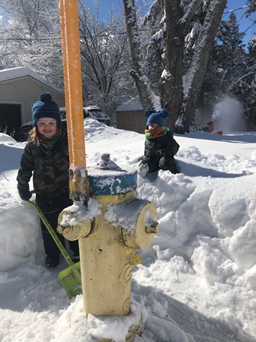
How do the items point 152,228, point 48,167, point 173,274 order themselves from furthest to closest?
point 48,167 < point 173,274 < point 152,228

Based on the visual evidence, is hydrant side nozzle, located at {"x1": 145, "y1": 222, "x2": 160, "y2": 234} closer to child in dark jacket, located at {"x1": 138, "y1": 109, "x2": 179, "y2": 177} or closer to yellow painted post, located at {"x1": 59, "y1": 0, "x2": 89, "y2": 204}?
yellow painted post, located at {"x1": 59, "y1": 0, "x2": 89, "y2": 204}

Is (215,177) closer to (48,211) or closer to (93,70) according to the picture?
(48,211)

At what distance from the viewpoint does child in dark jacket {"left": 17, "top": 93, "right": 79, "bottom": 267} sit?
2391mm

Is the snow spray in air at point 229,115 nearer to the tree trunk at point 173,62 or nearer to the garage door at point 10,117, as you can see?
the garage door at point 10,117

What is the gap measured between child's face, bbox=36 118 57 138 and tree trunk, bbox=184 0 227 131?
564 centimetres

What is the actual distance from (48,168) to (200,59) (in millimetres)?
6185

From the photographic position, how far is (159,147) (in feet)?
11.3

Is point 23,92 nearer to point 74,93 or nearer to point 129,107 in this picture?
point 129,107

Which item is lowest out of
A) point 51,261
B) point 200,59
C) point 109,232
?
point 51,261

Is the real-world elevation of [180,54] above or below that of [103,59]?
below

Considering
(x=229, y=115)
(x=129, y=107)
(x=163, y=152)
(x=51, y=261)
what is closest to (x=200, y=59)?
(x=163, y=152)

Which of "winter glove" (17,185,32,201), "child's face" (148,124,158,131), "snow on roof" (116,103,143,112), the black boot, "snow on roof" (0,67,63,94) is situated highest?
"snow on roof" (0,67,63,94)

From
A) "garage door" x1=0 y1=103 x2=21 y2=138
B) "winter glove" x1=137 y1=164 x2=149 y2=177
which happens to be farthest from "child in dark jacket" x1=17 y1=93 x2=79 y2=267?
"garage door" x1=0 y1=103 x2=21 y2=138

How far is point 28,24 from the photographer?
854 inches
